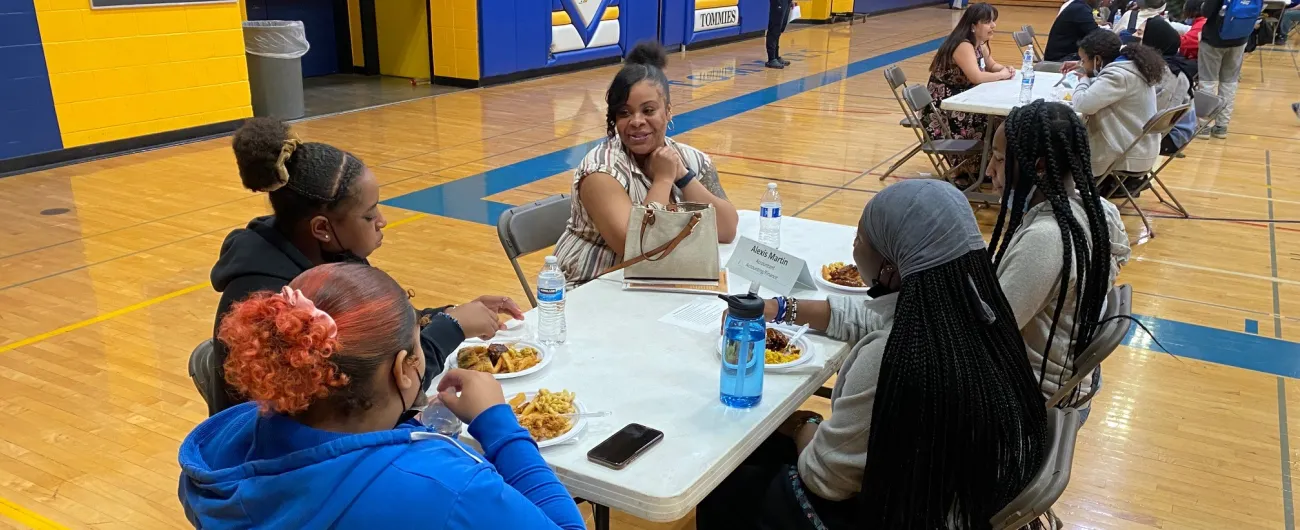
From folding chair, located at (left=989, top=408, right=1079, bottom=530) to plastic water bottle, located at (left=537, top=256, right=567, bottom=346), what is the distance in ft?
3.53

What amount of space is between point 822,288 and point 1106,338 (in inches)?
32.7

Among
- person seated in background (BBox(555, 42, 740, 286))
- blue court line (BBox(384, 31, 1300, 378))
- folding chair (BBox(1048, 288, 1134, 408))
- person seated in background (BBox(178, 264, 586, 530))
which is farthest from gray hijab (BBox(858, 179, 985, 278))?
blue court line (BBox(384, 31, 1300, 378))

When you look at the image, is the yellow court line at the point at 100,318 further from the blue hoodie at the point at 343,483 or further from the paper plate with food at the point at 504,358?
the blue hoodie at the point at 343,483

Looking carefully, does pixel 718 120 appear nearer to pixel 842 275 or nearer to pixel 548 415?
pixel 842 275

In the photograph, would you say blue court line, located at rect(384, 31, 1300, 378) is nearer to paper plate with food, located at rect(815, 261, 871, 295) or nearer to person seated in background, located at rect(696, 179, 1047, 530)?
paper plate with food, located at rect(815, 261, 871, 295)

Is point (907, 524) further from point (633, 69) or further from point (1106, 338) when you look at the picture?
point (633, 69)

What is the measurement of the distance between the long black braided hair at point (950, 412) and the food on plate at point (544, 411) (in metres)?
0.61

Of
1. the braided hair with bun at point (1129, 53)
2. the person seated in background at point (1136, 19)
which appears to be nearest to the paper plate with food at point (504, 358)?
the braided hair with bun at point (1129, 53)

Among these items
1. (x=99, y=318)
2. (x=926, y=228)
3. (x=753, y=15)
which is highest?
(x=926, y=228)

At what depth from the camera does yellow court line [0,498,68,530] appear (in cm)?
280

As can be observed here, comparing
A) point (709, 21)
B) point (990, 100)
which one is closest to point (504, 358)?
point (990, 100)

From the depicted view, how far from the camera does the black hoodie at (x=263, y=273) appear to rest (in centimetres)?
203

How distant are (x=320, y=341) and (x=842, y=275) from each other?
6.05 ft

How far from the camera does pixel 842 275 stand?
275 cm
